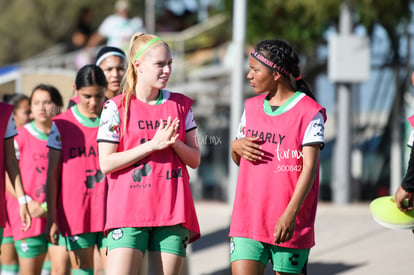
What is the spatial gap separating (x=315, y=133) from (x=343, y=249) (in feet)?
19.4

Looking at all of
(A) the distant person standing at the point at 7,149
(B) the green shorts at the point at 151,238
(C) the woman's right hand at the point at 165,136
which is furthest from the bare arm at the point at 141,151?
(A) the distant person standing at the point at 7,149

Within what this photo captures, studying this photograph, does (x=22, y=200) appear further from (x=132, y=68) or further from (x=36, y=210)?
(x=132, y=68)

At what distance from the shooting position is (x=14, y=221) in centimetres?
752

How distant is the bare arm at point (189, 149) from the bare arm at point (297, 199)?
651 mm

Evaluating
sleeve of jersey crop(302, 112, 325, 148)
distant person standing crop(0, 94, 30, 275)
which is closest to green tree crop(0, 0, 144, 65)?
distant person standing crop(0, 94, 30, 275)

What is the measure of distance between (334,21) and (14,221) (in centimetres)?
1255

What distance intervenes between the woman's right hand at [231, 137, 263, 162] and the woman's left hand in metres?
0.40

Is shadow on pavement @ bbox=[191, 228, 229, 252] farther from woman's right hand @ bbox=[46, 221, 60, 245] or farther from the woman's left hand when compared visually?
the woman's left hand

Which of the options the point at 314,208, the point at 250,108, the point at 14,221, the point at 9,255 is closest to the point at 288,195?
the point at 314,208

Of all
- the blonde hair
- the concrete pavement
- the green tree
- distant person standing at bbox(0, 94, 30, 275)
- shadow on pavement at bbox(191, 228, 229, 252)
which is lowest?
shadow on pavement at bbox(191, 228, 229, 252)

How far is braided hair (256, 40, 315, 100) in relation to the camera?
5.22m

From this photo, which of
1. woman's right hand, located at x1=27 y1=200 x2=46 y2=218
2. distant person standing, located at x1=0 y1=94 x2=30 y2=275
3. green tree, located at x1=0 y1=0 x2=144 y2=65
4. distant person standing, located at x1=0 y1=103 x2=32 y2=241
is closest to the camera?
distant person standing, located at x1=0 y1=103 x2=32 y2=241

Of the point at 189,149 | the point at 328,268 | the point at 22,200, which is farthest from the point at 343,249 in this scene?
the point at 189,149

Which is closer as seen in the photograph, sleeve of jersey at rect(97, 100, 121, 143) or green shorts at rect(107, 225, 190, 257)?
green shorts at rect(107, 225, 190, 257)
